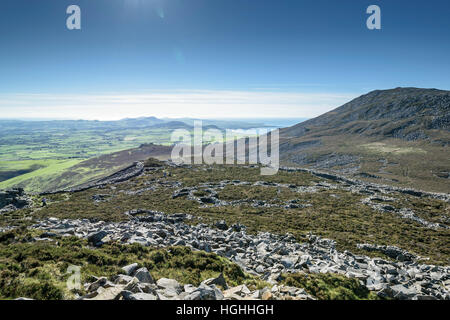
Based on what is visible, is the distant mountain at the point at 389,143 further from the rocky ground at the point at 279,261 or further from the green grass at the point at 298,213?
the rocky ground at the point at 279,261

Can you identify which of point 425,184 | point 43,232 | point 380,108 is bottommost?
point 425,184

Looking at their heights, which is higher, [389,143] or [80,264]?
[389,143]

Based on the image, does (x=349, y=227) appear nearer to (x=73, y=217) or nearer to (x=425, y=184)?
(x=73, y=217)

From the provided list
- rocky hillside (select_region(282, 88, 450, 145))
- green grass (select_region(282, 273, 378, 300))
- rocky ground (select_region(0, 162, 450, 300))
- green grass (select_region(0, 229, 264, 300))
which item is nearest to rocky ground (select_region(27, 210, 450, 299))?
rocky ground (select_region(0, 162, 450, 300))

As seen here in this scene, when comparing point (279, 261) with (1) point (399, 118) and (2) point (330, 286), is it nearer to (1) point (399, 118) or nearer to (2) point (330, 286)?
(2) point (330, 286)

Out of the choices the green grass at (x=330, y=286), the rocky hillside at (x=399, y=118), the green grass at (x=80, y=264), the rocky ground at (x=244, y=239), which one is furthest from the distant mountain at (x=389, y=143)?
the green grass at (x=80, y=264)

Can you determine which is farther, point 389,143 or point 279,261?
point 389,143

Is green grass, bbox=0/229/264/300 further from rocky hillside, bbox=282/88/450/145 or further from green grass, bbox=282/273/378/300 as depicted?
rocky hillside, bbox=282/88/450/145

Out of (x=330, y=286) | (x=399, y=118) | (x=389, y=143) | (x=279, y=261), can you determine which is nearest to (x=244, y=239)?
(x=279, y=261)

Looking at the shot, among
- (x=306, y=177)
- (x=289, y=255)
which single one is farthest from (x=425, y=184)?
(x=289, y=255)
